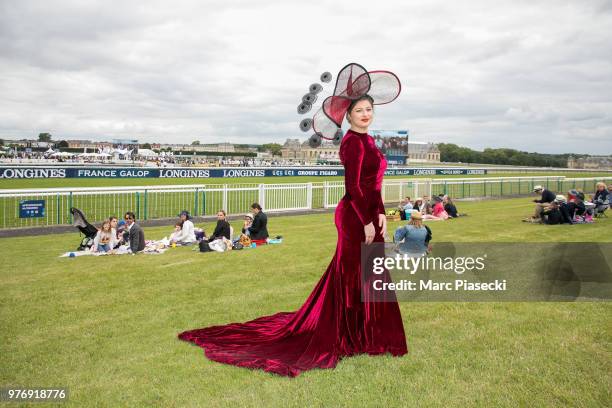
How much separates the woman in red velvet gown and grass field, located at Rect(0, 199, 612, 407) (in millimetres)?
254

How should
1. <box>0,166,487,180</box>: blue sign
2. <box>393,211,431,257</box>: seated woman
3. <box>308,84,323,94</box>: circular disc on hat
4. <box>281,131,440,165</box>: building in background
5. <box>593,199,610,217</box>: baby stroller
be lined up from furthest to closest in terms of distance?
<box>281,131,440,165</box>: building in background, <box>0,166,487,180</box>: blue sign, <box>308,84,323,94</box>: circular disc on hat, <box>593,199,610,217</box>: baby stroller, <box>393,211,431,257</box>: seated woman

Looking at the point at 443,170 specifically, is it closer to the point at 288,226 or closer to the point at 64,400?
the point at 288,226

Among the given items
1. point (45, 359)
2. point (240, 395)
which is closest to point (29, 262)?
point (45, 359)

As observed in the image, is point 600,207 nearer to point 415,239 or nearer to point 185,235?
point 415,239

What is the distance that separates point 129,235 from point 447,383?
901cm

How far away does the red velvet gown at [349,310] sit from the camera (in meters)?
4.88

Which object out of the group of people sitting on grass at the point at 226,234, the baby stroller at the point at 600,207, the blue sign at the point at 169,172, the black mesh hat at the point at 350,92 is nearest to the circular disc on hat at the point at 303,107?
the group of people sitting on grass at the point at 226,234

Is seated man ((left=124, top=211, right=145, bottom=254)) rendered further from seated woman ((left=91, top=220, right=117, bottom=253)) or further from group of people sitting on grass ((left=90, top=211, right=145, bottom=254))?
seated woman ((left=91, top=220, right=117, bottom=253))

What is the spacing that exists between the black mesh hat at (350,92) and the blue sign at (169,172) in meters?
25.8

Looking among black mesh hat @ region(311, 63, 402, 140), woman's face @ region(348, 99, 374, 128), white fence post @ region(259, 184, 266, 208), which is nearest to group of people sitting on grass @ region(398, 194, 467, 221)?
white fence post @ region(259, 184, 266, 208)

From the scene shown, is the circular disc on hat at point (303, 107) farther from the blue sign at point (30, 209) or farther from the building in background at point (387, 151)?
the blue sign at point (30, 209)

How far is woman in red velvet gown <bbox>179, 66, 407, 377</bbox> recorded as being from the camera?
16.0 ft

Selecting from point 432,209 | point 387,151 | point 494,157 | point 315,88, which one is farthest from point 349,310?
point 494,157

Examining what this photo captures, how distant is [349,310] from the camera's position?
16.2 feet
